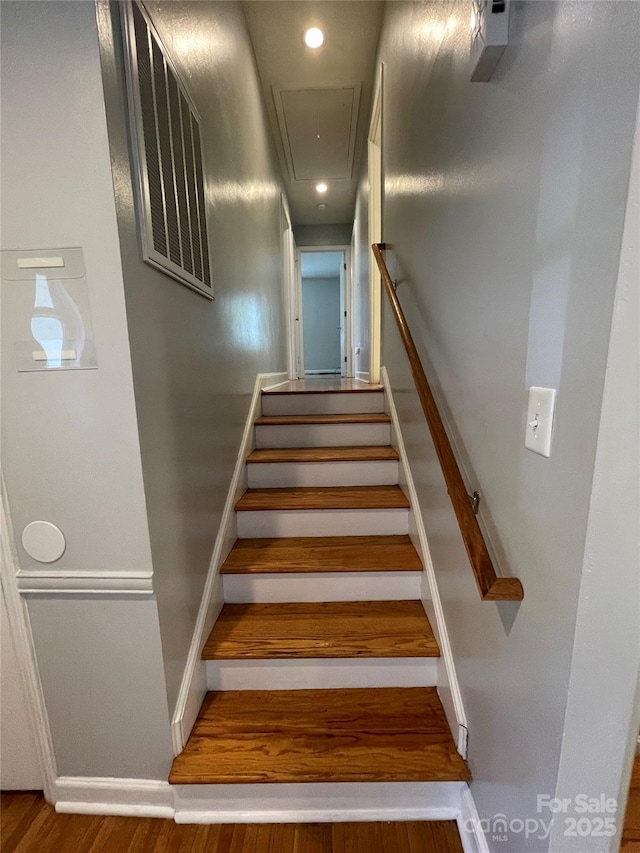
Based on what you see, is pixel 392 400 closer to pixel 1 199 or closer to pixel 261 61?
pixel 1 199

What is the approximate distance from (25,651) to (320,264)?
22.7 ft

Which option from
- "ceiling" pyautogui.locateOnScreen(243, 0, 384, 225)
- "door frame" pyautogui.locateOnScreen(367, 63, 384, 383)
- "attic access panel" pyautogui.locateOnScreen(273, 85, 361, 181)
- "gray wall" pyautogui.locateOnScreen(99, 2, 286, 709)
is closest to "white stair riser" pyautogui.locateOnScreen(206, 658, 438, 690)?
"gray wall" pyautogui.locateOnScreen(99, 2, 286, 709)

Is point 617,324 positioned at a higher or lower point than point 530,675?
higher

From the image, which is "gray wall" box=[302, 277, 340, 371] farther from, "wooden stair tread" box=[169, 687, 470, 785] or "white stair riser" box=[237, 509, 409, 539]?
"wooden stair tread" box=[169, 687, 470, 785]

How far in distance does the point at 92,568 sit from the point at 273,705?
78 centimetres

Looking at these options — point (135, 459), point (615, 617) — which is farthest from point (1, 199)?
point (615, 617)

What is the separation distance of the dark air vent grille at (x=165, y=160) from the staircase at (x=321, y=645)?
1.11 metres

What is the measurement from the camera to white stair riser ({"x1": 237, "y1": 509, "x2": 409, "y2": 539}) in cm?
175

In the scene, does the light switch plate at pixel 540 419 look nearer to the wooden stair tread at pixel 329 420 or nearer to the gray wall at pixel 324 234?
the wooden stair tread at pixel 329 420

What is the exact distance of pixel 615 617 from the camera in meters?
0.56

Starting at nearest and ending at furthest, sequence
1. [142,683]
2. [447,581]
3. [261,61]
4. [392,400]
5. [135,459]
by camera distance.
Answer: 1. [135,459]
2. [142,683]
3. [447,581]
4. [392,400]
5. [261,61]

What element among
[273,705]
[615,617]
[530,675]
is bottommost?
[273,705]

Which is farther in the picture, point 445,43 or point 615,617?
point 445,43

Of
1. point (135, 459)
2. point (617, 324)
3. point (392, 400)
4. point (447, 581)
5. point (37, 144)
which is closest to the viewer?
point (617, 324)
